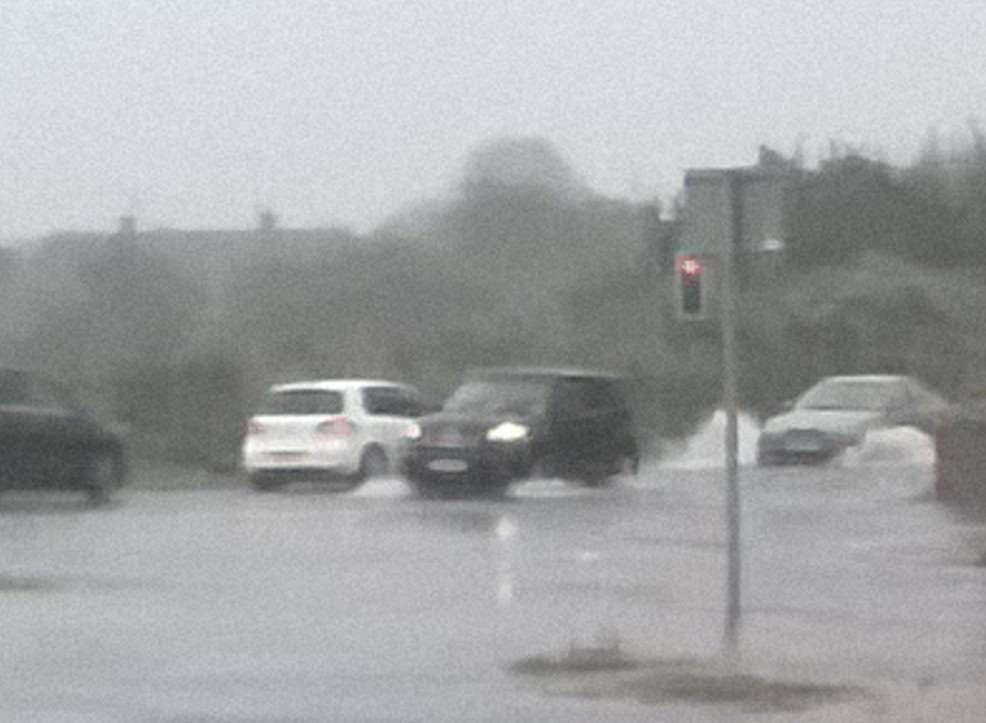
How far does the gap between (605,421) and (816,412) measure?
6.41 metres

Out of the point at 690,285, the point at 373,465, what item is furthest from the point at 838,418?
the point at 690,285

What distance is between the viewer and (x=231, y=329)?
48562 mm

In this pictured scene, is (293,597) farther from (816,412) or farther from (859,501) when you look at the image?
(816,412)

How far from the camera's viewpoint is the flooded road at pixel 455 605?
40.5 feet

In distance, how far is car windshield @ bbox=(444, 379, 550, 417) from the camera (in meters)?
32.2

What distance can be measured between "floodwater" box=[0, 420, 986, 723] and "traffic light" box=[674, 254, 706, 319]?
2.03 m

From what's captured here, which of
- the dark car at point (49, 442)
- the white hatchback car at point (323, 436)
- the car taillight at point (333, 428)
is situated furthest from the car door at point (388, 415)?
the dark car at point (49, 442)

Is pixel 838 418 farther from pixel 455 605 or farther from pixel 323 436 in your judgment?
pixel 455 605

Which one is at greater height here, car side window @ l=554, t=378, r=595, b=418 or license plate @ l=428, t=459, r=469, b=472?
car side window @ l=554, t=378, r=595, b=418

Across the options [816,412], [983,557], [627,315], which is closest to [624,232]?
[627,315]

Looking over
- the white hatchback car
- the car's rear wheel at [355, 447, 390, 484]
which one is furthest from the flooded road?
the car's rear wheel at [355, 447, 390, 484]

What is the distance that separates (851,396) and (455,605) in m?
23.5

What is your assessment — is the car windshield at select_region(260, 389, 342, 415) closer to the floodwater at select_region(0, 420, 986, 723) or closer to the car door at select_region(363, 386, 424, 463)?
the car door at select_region(363, 386, 424, 463)

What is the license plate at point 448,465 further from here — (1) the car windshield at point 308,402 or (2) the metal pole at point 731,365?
(2) the metal pole at point 731,365
